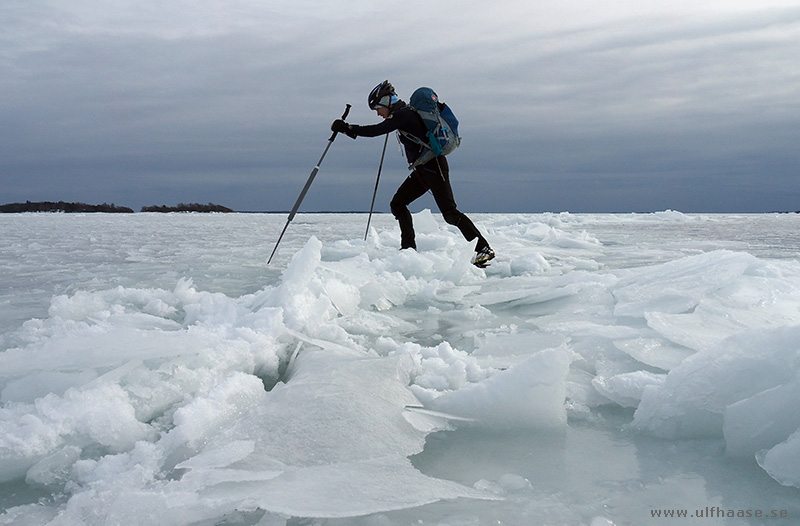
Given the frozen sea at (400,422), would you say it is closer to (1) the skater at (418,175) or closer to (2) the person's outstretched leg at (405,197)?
(1) the skater at (418,175)

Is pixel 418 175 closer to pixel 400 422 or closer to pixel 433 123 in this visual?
pixel 433 123

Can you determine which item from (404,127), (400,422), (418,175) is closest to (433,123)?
(404,127)

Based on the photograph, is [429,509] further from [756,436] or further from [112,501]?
[756,436]

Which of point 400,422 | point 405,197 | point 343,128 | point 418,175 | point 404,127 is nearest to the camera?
point 400,422

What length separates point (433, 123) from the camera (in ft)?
17.2

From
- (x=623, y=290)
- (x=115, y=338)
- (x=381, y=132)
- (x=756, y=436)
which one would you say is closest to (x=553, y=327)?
(x=623, y=290)

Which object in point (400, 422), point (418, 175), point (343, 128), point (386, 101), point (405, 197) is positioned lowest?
point (400, 422)

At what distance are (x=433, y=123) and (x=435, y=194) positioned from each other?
0.71 m

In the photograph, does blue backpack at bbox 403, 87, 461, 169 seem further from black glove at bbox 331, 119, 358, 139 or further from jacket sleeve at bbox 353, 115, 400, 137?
black glove at bbox 331, 119, 358, 139

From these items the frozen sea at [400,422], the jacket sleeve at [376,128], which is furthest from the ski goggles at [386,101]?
the frozen sea at [400,422]

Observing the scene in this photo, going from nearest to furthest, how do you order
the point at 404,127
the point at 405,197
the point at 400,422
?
1. the point at 400,422
2. the point at 404,127
3. the point at 405,197

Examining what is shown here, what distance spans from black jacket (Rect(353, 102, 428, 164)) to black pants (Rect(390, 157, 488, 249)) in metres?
0.20

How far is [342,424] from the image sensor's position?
146 centimetres

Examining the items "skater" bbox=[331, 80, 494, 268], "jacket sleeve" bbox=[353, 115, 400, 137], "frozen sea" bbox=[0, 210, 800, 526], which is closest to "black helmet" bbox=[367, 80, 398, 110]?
"skater" bbox=[331, 80, 494, 268]
